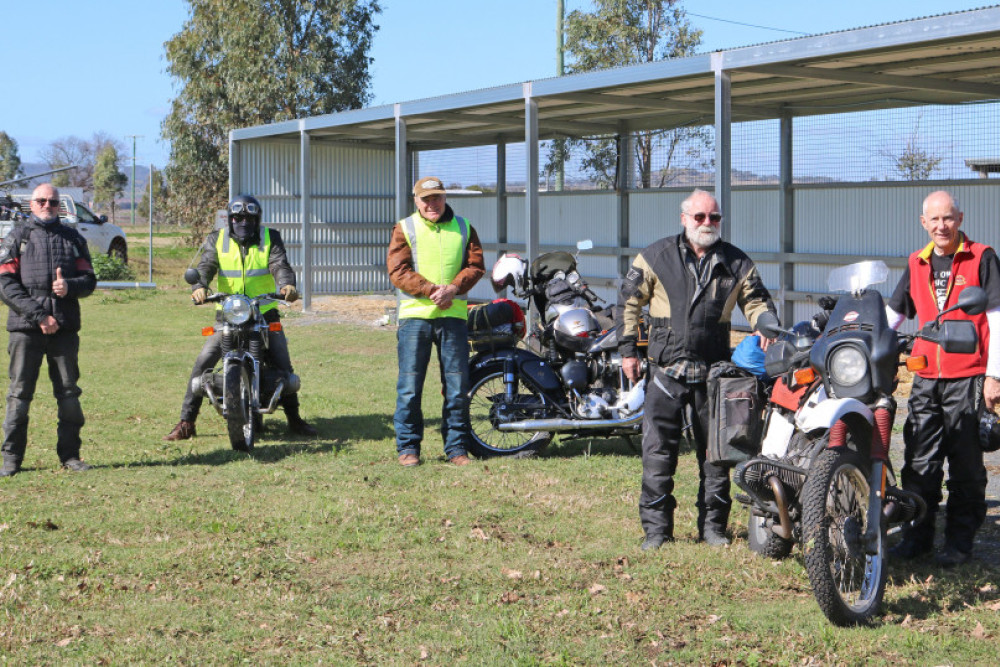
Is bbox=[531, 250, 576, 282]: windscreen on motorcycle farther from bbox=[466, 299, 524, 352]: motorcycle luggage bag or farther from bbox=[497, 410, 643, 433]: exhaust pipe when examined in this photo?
bbox=[497, 410, 643, 433]: exhaust pipe

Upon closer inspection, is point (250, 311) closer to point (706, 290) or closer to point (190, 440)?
point (190, 440)

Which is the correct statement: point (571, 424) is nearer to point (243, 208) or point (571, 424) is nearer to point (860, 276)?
point (243, 208)

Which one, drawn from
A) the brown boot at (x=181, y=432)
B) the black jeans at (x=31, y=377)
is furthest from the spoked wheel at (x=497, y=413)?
the black jeans at (x=31, y=377)

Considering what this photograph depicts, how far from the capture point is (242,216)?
8938mm

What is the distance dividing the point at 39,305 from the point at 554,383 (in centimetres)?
333

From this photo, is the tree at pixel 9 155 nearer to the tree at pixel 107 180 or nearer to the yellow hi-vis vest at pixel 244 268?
the tree at pixel 107 180

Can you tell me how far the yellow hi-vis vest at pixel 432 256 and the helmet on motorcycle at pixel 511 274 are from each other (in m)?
0.79

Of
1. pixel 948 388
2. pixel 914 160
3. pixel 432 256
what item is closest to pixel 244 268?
pixel 432 256

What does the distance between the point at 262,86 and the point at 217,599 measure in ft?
92.3

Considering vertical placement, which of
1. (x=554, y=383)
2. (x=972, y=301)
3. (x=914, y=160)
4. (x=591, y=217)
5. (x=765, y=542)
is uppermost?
(x=914, y=160)

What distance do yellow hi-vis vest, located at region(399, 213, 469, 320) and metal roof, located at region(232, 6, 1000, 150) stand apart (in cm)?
426

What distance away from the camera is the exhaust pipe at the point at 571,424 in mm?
8211

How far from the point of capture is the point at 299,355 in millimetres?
14930

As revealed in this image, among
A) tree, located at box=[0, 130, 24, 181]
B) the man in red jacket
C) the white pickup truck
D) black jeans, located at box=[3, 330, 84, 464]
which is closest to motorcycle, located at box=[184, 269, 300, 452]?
black jeans, located at box=[3, 330, 84, 464]
